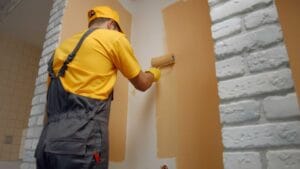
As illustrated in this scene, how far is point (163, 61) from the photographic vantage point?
1741 mm

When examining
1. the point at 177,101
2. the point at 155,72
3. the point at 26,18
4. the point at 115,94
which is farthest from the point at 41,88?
the point at 26,18

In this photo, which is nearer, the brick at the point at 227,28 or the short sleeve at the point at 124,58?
the brick at the point at 227,28

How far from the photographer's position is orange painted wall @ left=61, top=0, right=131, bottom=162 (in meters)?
1.67

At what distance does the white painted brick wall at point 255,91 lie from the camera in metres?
0.65

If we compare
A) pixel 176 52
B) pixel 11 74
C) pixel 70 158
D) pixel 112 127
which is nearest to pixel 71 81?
pixel 70 158

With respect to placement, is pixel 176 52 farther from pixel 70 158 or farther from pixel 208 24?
pixel 70 158

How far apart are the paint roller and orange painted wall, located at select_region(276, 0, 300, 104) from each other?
70cm

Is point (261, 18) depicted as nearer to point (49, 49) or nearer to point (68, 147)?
point (68, 147)

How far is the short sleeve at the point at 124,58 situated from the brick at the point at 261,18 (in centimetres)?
63

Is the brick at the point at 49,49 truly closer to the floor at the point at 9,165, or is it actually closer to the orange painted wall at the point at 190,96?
the orange painted wall at the point at 190,96

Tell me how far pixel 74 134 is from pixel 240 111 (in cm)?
67

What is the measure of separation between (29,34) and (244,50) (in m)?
3.33

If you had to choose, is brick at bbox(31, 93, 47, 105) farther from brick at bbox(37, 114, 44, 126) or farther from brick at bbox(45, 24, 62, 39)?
brick at bbox(45, 24, 62, 39)

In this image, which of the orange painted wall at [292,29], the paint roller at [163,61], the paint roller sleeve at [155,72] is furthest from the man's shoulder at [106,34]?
the orange painted wall at [292,29]
